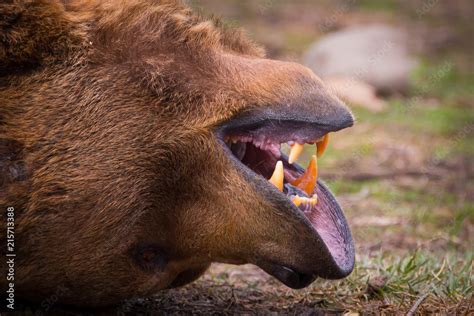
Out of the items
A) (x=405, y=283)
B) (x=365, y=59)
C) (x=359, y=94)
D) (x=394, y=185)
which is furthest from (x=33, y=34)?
(x=365, y=59)

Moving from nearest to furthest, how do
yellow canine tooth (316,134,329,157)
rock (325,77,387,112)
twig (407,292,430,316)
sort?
yellow canine tooth (316,134,329,157), twig (407,292,430,316), rock (325,77,387,112)

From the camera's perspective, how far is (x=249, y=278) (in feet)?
16.0

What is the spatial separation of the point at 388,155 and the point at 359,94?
2.35 m

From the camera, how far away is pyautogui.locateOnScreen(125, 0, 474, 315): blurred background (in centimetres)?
412

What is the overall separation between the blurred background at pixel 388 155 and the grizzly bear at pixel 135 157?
23.1 inches

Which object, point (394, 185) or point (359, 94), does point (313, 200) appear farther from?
point (359, 94)

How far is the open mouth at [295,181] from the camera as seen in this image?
3219 mm

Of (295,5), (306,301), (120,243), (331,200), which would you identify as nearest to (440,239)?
(306,301)

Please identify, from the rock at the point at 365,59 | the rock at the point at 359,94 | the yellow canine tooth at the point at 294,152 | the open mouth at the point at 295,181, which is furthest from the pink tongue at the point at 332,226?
the rock at the point at 365,59

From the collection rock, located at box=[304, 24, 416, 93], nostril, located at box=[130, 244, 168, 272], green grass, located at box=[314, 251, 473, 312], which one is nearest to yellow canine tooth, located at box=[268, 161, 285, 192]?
nostril, located at box=[130, 244, 168, 272]

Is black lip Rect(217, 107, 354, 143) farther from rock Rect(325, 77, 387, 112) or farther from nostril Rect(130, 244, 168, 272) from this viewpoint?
rock Rect(325, 77, 387, 112)

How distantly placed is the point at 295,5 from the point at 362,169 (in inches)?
382

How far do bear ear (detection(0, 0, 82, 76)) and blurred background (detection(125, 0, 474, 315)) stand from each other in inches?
29.4

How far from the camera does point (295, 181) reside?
3.48 metres
